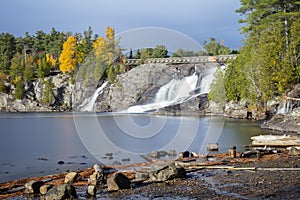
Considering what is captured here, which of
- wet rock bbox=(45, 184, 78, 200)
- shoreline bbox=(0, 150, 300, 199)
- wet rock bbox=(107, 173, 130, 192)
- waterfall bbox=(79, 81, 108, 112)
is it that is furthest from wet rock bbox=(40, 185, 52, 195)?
waterfall bbox=(79, 81, 108, 112)

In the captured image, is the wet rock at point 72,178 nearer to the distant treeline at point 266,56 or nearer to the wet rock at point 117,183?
the wet rock at point 117,183

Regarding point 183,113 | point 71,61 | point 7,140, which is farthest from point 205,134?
point 71,61

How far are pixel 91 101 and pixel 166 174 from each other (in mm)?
65454

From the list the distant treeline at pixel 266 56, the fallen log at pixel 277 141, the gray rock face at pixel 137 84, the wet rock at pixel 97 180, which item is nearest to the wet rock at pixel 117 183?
the wet rock at pixel 97 180

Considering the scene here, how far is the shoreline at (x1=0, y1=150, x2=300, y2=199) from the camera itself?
1223cm

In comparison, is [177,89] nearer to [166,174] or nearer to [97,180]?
[166,174]

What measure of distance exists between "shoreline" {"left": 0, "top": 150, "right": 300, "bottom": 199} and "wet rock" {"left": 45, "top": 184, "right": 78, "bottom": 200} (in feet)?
1.28

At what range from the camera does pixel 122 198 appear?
12.3 metres

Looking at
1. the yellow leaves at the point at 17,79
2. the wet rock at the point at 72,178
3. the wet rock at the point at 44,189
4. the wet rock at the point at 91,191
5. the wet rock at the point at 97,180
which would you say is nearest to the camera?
the wet rock at the point at 91,191

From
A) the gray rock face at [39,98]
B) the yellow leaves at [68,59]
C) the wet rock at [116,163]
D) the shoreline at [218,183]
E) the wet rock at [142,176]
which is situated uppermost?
the yellow leaves at [68,59]

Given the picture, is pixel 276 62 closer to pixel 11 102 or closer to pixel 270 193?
pixel 270 193

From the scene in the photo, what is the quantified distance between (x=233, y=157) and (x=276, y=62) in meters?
26.7

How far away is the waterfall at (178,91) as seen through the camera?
63.3 m

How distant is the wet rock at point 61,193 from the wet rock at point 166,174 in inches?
127
